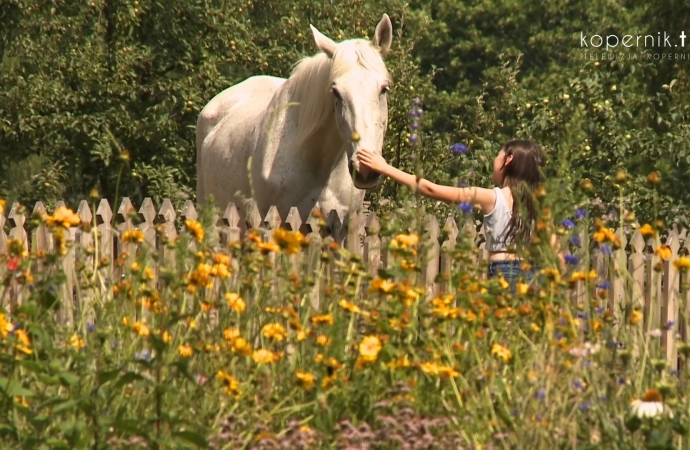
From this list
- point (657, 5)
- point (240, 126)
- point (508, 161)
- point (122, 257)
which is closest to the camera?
point (122, 257)

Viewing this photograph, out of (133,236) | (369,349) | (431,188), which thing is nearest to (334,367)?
(369,349)

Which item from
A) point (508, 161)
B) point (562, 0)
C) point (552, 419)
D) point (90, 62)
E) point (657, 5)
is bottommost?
point (552, 419)

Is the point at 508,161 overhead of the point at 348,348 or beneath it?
overhead

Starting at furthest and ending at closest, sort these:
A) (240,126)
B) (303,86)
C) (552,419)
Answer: (240,126) → (303,86) → (552,419)

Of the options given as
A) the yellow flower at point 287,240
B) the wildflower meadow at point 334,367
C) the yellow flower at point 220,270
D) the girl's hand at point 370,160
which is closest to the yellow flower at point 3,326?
the wildflower meadow at point 334,367

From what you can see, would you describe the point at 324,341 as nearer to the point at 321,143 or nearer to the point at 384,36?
the point at 321,143

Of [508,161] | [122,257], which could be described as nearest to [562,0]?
[508,161]

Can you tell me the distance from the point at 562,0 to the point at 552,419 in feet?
117

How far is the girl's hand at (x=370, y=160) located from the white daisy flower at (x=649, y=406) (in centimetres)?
294

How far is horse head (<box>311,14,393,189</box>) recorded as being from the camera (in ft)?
23.3

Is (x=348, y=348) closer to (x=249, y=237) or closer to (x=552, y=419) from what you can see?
(x=249, y=237)

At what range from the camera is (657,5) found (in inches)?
692

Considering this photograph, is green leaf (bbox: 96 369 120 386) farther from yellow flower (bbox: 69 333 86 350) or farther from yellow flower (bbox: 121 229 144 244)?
yellow flower (bbox: 121 229 144 244)

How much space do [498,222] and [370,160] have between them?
0.67m
